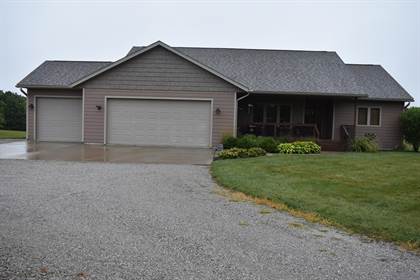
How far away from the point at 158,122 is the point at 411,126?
44.3ft

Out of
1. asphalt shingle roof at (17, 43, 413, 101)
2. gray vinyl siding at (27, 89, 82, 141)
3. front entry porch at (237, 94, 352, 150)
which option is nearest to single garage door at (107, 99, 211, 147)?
asphalt shingle roof at (17, 43, 413, 101)

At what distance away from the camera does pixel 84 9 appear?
26.7 meters

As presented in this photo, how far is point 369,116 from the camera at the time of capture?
23.4 m

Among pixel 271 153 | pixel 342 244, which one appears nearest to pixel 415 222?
pixel 342 244

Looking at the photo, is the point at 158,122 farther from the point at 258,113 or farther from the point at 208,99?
the point at 258,113

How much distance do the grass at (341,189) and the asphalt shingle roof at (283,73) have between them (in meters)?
7.47

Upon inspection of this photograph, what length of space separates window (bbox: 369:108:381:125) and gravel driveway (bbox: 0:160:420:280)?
17.1 meters

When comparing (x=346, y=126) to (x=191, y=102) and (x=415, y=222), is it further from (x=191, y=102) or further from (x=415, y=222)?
(x=415, y=222)

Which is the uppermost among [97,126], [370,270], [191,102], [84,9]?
[84,9]

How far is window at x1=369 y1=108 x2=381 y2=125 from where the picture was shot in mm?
23344

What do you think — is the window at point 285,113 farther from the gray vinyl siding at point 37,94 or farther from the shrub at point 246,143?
the gray vinyl siding at point 37,94

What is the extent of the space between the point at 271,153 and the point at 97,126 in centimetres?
854

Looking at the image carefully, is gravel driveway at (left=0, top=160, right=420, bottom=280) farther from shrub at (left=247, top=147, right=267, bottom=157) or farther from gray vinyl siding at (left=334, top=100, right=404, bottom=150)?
gray vinyl siding at (left=334, top=100, right=404, bottom=150)

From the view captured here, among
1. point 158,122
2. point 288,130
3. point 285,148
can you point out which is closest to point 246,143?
point 285,148
